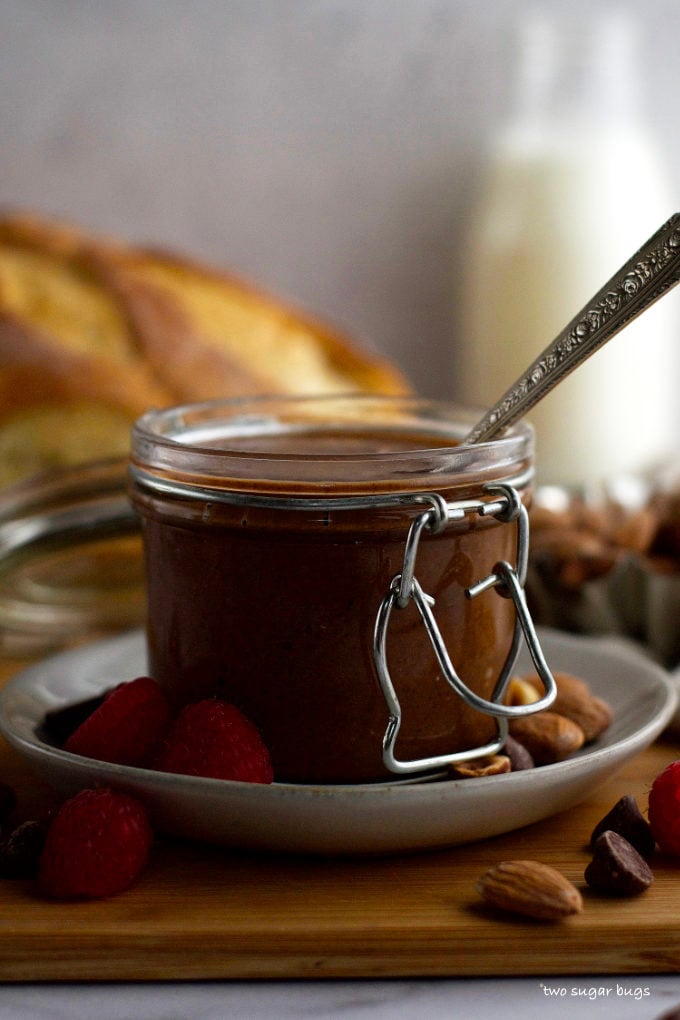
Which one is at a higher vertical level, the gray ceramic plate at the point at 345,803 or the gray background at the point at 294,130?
the gray background at the point at 294,130

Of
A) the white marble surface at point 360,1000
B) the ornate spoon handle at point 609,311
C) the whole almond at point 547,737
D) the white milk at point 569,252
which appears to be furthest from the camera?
the white milk at point 569,252

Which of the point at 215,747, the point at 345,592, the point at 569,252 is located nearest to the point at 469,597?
the point at 345,592

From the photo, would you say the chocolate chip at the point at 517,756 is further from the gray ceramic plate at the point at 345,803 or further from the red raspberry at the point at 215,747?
the red raspberry at the point at 215,747

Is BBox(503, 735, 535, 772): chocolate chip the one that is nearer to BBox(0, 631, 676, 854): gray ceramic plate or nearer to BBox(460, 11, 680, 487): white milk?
BBox(0, 631, 676, 854): gray ceramic plate

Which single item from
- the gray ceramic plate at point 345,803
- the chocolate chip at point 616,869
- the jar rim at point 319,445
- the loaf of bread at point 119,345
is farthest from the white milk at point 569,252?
the chocolate chip at point 616,869

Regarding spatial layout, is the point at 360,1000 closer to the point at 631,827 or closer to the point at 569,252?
the point at 631,827

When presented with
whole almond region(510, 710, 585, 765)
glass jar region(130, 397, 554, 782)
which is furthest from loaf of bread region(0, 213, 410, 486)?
whole almond region(510, 710, 585, 765)

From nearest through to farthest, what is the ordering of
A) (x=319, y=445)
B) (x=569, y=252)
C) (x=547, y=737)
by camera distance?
(x=547, y=737), (x=319, y=445), (x=569, y=252)
